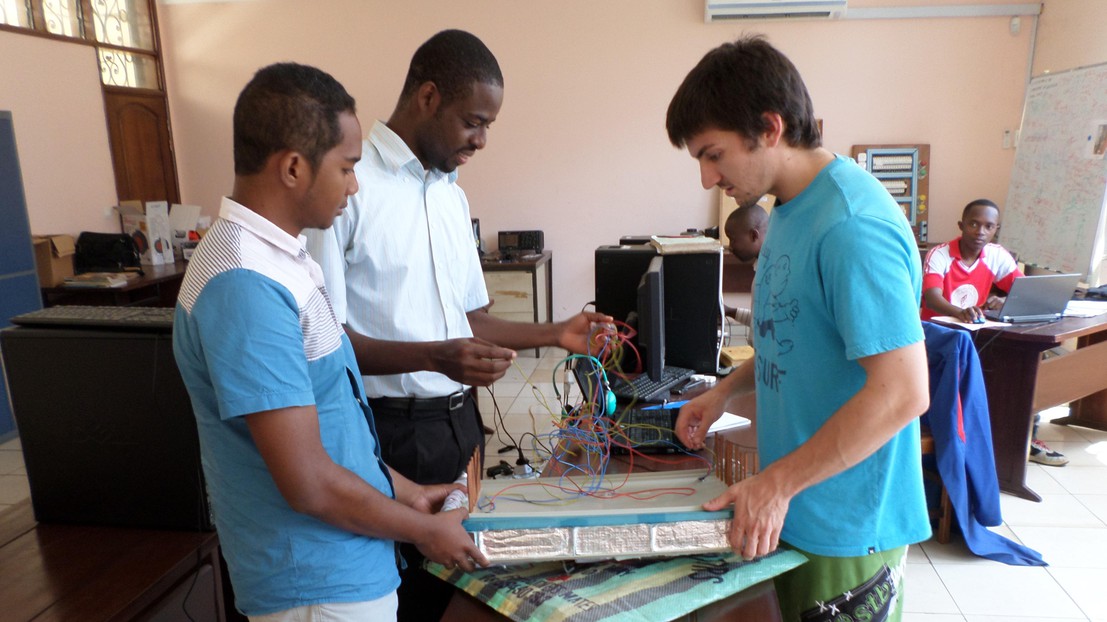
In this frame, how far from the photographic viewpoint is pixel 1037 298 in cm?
311

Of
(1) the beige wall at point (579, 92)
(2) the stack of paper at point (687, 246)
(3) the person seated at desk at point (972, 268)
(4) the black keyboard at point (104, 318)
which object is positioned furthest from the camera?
(1) the beige wall at point (579, 92)

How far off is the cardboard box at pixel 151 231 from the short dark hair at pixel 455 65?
4355 mm

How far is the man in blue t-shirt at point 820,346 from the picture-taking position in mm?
906

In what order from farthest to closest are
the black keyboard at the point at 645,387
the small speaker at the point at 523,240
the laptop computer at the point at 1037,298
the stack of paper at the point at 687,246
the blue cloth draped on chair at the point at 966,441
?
the small speaker at the point at 523,240 → the laptop computer at the point at 1037,298 → the blue cloth draped on chair at the point at 966,441 → the stack of paper at the point at 687,246 → the black keyboard at the point at 645,387

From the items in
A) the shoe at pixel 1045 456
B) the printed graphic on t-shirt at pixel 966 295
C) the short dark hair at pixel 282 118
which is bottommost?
the shoe at pixel 1045 456

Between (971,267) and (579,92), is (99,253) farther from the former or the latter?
(971,267)

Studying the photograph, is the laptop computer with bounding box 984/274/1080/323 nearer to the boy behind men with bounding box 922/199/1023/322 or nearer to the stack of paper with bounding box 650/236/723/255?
the boy behind men with bounding box 922/199/1023/322

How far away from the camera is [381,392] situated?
1.47 meters

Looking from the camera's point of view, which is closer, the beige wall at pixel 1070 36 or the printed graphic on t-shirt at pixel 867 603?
the printed graphic on t-shirt at pixel 867 603

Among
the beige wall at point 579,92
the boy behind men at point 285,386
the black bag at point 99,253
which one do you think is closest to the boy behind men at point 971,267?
the beige wall at point 579,92

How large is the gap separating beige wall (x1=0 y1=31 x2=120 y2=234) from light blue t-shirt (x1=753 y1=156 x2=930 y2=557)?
16.9ft

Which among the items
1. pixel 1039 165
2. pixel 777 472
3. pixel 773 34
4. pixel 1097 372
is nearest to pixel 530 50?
pixel 773 34

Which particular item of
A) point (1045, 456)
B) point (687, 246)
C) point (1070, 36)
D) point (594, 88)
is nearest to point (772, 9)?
point (594, 88)

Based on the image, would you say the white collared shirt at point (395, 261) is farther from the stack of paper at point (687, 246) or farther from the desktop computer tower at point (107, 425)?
the stack of paper at point (687, 246)
